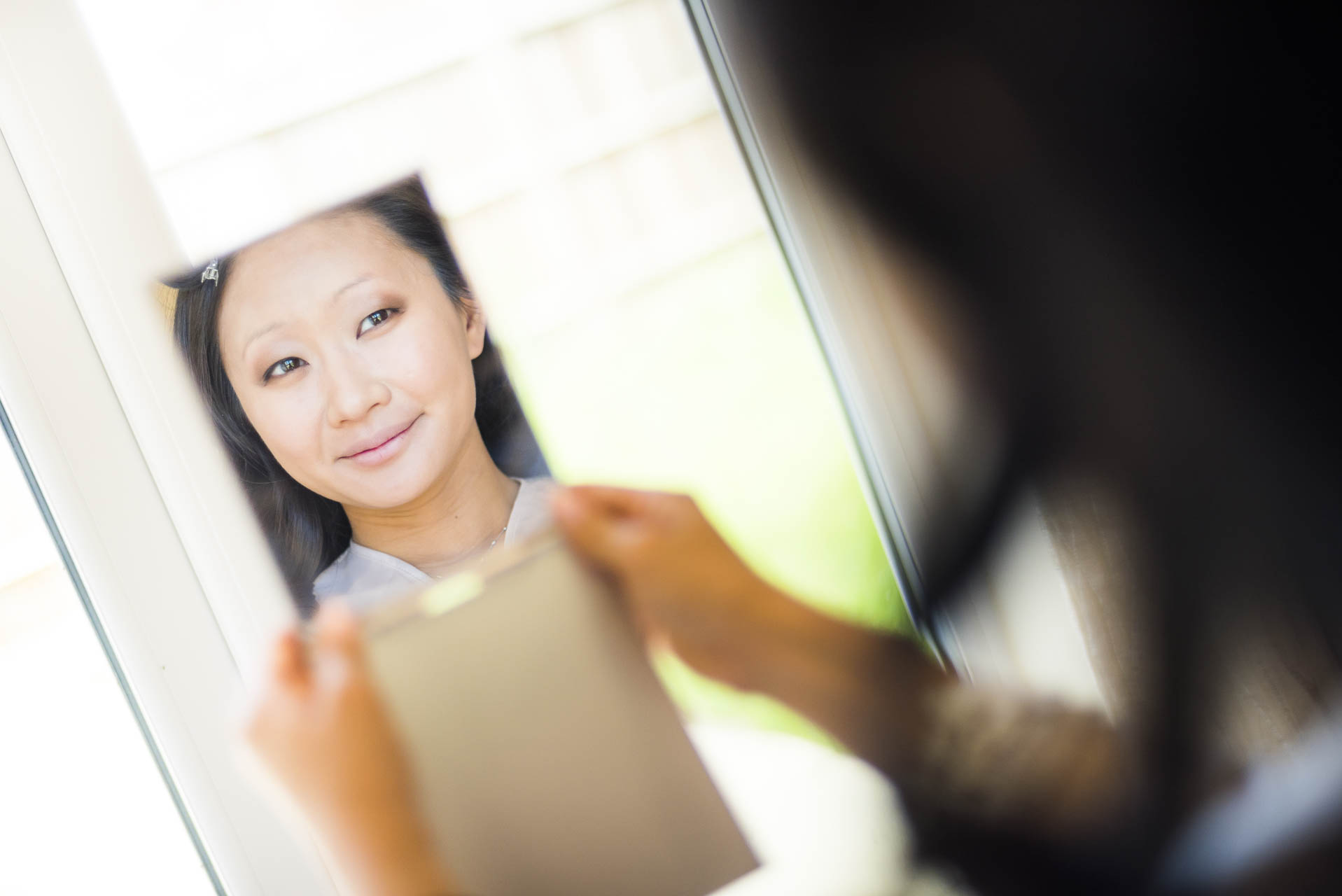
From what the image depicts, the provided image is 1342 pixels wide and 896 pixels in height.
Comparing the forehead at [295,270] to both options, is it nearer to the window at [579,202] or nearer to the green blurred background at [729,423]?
the window at [579,202]

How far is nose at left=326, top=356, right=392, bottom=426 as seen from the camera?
0.58 meters

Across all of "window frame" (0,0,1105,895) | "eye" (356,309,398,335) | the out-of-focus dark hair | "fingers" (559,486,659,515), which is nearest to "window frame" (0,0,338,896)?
"window frame" (0,0,1105,895)

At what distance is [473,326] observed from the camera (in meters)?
0.60

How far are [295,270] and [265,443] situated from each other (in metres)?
0.13

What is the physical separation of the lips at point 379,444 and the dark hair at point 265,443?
0.14 feet

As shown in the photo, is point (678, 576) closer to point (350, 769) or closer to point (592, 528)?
point (592, 528)

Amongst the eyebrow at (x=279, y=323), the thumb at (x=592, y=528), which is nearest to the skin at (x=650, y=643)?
the thumb at (x=592, y=528)

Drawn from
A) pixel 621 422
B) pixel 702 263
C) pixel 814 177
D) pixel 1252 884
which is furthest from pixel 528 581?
pixel 1252 884

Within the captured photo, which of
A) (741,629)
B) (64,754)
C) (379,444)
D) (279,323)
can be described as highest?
(279,323)

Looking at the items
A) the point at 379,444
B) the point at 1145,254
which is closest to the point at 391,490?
the point at 379,444

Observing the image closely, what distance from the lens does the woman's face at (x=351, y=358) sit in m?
0.58

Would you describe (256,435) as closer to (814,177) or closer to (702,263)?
(702,263)

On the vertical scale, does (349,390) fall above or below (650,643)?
above

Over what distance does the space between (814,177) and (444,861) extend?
24.8 inches
